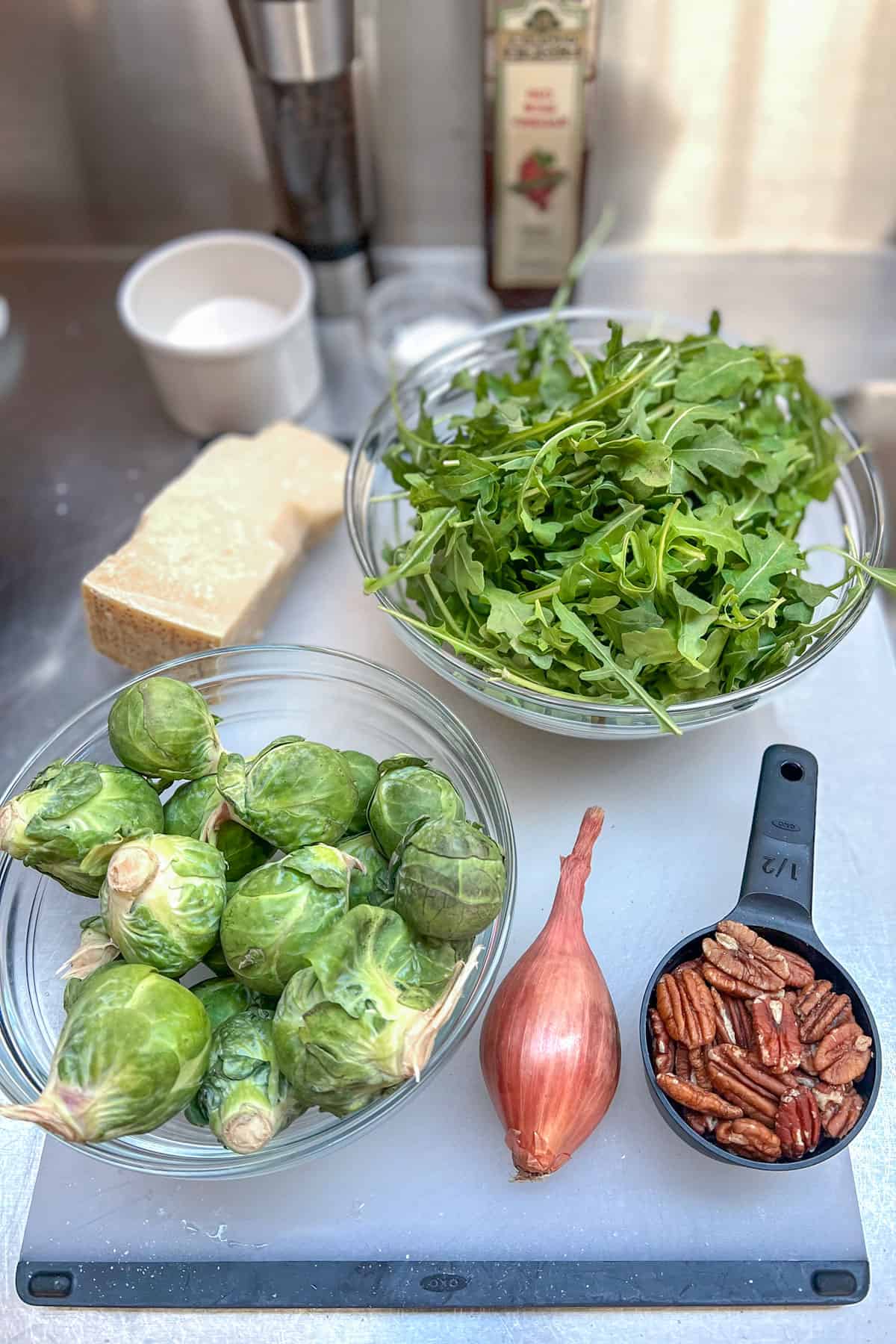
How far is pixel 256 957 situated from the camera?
2.14 ft

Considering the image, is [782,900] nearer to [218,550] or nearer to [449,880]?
[449,880]

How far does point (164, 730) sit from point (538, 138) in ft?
A: 2.59

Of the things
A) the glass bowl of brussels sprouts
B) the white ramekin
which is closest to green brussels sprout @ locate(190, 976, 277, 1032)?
the glass bowl of brussels sprouts

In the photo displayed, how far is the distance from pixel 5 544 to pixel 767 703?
2.82 ft

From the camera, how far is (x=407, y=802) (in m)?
0.71

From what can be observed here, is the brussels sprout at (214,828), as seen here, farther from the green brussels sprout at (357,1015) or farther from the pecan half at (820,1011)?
the pecan half at (820,1011)

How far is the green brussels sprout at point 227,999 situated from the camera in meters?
0.69

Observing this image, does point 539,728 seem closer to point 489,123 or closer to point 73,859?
point 73,859

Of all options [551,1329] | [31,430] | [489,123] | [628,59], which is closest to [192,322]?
[31,430]

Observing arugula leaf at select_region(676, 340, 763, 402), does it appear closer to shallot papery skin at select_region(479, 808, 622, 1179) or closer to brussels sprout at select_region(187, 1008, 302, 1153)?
shallot papery skin at select_region(479, 808, 622, 1179)

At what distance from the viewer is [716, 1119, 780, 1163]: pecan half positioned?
653mm

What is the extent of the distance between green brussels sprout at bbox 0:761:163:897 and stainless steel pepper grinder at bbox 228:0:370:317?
0.76 m

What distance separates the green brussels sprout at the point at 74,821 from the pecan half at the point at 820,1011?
0.47m

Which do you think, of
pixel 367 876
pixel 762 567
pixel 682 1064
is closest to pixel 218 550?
pixel 367 876
